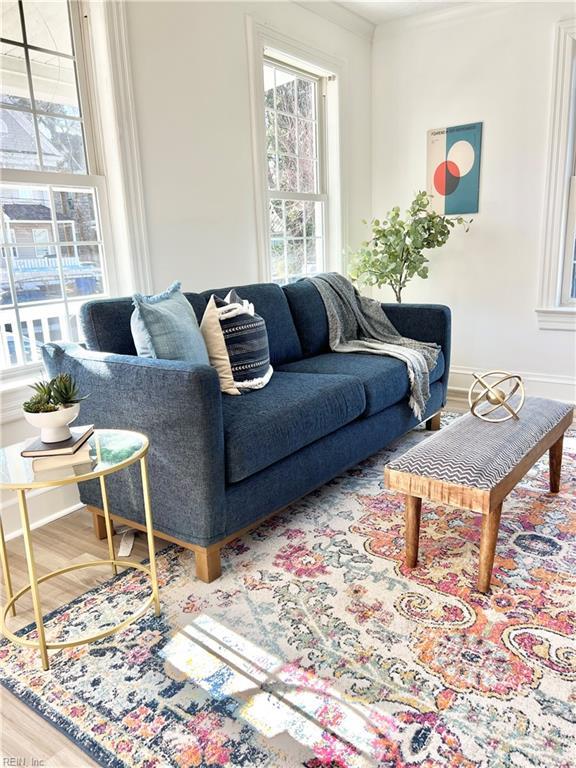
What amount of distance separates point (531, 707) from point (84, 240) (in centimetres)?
250

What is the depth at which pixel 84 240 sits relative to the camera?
2715mm

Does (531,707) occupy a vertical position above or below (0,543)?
below

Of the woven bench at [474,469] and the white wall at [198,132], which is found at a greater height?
the white wall at [198,132]

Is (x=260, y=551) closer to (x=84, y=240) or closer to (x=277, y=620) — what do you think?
(x=277, y=620)

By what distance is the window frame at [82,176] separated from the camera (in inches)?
96.9

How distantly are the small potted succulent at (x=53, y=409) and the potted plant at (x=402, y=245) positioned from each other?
2.81 meters

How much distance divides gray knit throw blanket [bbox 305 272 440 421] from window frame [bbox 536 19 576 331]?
48.7 inches

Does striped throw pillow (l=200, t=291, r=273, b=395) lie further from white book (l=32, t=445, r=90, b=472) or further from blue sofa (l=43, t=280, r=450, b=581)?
white book (l=32, t=445, r=90, b=472)

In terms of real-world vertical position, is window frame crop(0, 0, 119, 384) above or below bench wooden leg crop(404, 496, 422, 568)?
above

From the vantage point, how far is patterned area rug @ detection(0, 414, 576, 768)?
1336 mm

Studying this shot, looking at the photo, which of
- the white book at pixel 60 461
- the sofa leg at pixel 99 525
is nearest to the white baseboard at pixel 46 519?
the sofa leg at pixel 99 525

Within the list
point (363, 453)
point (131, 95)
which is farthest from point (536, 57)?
point (363, 453)

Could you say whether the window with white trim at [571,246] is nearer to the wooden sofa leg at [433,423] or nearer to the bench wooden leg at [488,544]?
the wooden sofa leg at [433,423]

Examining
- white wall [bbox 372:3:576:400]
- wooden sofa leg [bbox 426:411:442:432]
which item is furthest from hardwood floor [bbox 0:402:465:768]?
white wall [bbox 372:3:576:400]
